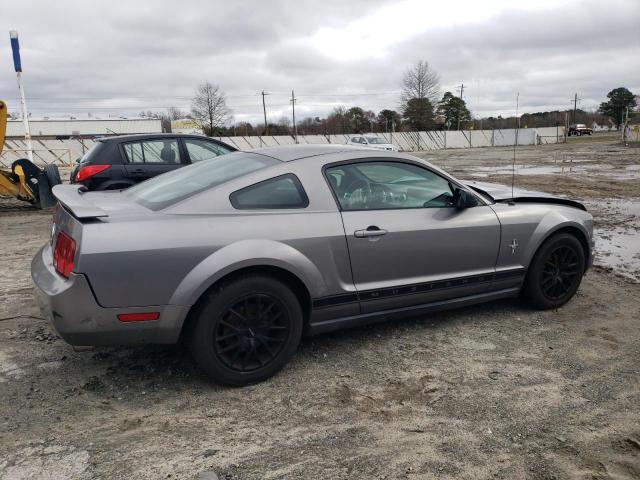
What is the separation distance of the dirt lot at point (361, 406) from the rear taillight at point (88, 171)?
12.5 ft

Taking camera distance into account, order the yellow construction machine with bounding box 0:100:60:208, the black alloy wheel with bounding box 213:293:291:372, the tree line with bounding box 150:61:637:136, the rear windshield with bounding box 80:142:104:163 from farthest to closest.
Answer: the tree line with bounding box 150:61:637:136, the yellow construction machine with bounding box 0:100:60:208, the rear windshield with bounding box 80:142:104:163, the black alloy wheel with bounding box 213:293:291:372

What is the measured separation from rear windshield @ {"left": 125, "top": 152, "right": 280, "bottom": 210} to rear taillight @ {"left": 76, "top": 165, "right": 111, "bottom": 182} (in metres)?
4.35

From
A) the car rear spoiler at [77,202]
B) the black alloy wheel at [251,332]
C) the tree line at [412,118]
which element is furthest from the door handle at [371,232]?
the tree line at [412,118]

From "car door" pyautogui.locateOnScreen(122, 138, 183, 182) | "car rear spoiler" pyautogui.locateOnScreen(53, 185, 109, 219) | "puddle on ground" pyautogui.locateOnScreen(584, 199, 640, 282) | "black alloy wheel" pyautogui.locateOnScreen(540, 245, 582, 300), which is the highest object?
"car door" pyautogui.locateOnScreen(122, 138, 183, 182)

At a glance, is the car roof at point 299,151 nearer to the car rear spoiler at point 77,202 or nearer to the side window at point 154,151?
the car rear spoiler at point 77,202

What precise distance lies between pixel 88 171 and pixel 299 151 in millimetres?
5351

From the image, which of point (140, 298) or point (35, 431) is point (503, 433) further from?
point (35, 431)

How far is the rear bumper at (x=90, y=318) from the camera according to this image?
2771mm

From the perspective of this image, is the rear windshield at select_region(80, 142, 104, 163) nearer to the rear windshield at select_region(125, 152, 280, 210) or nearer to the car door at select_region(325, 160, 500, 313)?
the rear windshield at select_region(125, 152, 280, 210)

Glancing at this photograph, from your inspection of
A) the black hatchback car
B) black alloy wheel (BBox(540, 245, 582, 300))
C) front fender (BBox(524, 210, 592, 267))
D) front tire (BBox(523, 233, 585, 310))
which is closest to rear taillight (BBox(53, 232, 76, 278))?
front fender (BBox(524, 210, 592, 267))

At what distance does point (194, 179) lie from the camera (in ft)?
12.0

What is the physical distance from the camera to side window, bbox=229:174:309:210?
325cm

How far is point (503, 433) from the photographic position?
8.84ft

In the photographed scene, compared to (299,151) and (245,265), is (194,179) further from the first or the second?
(245,265)
